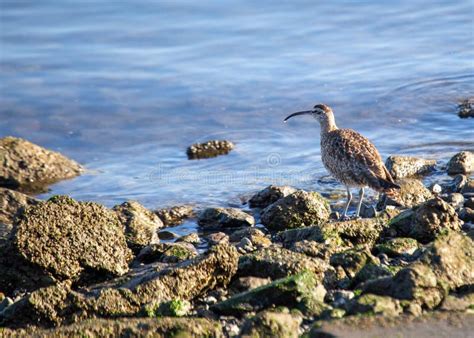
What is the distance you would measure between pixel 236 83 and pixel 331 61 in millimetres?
2115

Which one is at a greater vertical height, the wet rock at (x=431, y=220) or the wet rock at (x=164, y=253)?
the wet rock at (x=431, y=220)

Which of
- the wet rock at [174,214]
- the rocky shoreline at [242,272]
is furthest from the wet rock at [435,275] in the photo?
the wet rock at [174,214]

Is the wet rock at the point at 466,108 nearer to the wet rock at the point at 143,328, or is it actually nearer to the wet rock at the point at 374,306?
the wet rock at the point at 374,306

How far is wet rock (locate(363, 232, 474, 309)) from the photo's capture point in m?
6.47

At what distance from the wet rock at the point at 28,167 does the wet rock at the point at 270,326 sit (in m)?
7.55

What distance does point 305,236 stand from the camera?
8688 millimetres

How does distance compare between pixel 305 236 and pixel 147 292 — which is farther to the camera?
pixel 305 236

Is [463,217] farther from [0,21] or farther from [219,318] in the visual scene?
[0,21]

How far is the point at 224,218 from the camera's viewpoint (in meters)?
10.4

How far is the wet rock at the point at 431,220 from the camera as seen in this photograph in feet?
28.6

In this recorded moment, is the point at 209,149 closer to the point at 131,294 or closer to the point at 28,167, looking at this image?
the point at 28,167

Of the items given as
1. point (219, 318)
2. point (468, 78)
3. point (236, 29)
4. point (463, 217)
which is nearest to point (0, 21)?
point (236, 29)

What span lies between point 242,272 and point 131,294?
997 millimetres

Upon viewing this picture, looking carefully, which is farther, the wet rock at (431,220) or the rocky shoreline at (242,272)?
the wet rock at (431,220)
